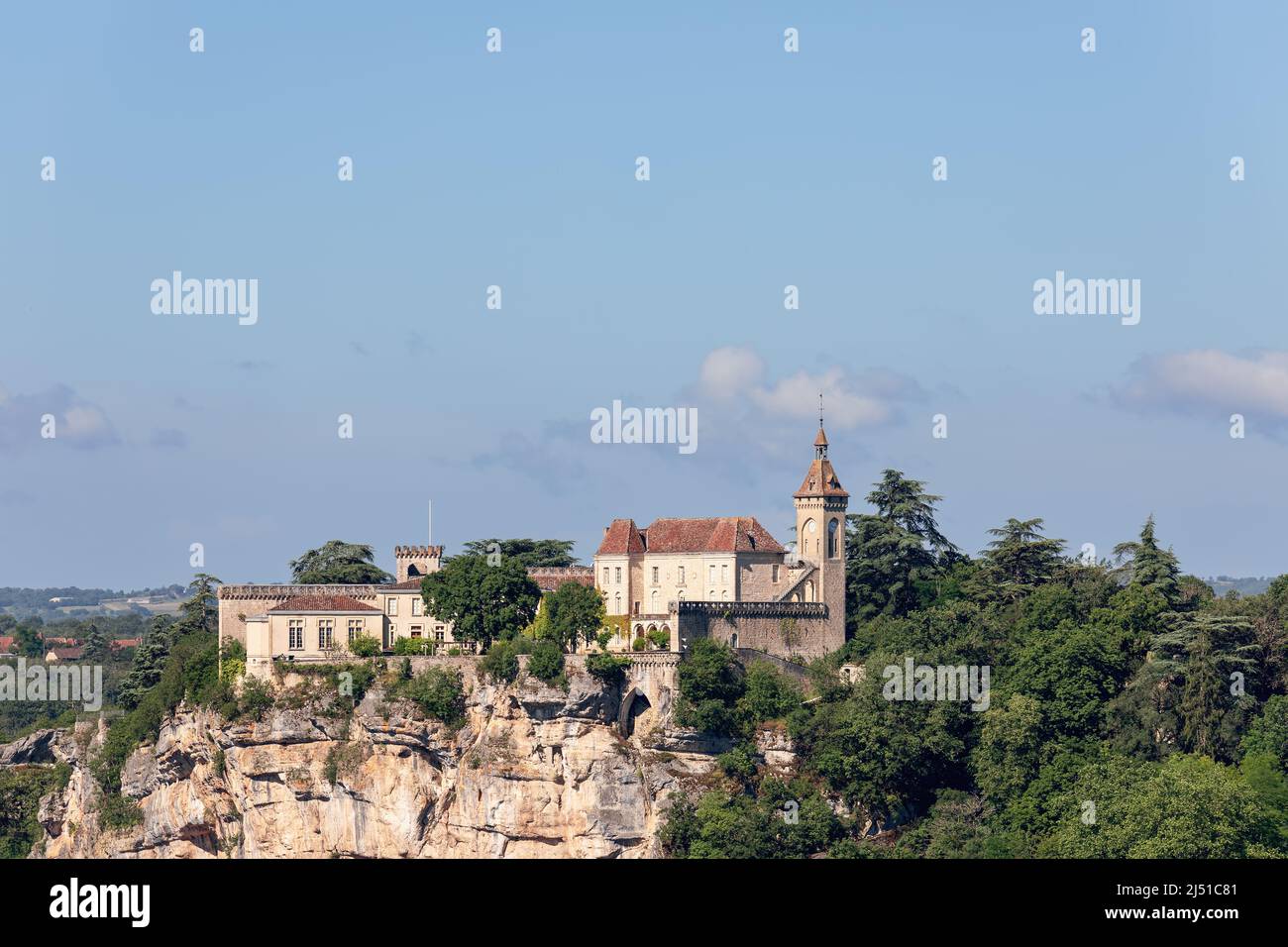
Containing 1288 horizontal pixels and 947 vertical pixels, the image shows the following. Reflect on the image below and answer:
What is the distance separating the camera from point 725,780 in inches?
3093

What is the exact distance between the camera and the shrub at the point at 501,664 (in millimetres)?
79125

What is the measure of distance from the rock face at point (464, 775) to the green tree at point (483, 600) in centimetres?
207

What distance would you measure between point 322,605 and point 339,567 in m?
18.8

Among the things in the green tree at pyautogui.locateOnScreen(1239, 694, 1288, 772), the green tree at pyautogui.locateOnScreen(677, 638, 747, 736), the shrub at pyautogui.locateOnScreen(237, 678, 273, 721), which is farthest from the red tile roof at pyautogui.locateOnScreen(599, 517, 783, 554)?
the green tree at pyautogui.locateOnScreen(1239, 694, 1288, 772)

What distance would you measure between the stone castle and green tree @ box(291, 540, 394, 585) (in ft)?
46.6

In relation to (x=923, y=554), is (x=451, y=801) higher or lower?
lower

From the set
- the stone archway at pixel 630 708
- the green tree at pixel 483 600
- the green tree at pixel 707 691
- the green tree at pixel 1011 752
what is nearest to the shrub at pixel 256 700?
the green tree at pixel 483 600

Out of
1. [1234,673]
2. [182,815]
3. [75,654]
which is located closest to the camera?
[1234,673]

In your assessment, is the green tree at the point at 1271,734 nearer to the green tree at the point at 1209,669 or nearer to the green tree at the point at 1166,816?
the green tree at the point at 1209,669

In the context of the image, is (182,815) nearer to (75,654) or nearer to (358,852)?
(358,852)

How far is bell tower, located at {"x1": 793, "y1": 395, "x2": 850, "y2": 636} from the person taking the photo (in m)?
83.8

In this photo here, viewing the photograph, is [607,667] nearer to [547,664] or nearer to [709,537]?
[547,664]
